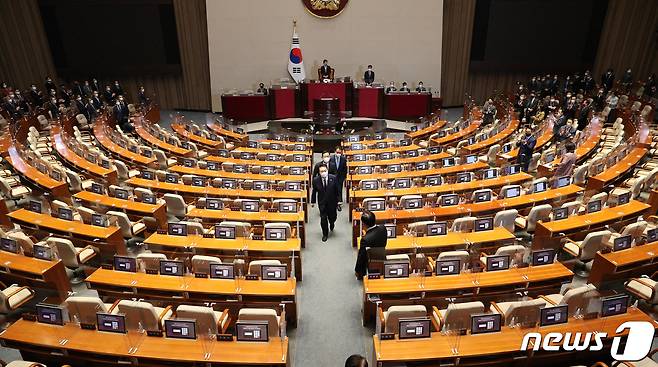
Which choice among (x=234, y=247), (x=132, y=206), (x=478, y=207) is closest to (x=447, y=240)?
(x=478, y=207)

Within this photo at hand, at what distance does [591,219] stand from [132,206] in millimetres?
8561

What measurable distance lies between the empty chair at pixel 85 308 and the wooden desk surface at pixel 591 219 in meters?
6.83

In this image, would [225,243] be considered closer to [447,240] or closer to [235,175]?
[447,240]

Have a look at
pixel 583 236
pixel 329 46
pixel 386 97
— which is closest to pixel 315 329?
pixel 583 236

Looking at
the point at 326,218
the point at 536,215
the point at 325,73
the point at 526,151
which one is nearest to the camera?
the point at 536,215

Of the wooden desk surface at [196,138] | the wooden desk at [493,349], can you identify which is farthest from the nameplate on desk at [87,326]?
the wooden desk surface at [196,138]

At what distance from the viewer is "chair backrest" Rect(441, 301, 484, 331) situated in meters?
5.24

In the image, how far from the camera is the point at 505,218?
8023 millimetres

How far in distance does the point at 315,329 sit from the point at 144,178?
6.36 metres

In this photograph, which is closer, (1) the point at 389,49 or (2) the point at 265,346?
(2) the point at 265,346

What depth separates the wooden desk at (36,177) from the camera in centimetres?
995

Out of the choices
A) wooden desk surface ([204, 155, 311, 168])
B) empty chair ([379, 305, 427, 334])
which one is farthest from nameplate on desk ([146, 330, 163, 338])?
wooden desk surface ([204, 155, 311, 168])

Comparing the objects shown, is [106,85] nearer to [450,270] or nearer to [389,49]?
[389,49]

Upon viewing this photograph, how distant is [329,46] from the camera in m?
20.7
